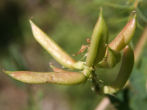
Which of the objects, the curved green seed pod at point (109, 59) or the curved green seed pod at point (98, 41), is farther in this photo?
the curved green seed pod at point (109, 59)

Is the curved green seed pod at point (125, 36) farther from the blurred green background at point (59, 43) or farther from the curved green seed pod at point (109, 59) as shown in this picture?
the blurred green background at point (59, 43)

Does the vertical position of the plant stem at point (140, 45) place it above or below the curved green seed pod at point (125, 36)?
below

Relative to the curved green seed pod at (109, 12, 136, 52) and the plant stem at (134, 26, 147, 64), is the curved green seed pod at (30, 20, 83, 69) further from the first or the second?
the plant stem at (134, 26, 147, 64)

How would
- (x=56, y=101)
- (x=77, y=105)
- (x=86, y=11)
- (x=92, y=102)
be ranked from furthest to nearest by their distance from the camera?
1. (x=56, y=101)
2. (x=77, y=105)
3. (x=92, y=102)
4. (x=86, y=11)

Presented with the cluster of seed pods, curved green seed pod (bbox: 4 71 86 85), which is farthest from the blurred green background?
curved green seed pod (bbox: 4 71 86 85)

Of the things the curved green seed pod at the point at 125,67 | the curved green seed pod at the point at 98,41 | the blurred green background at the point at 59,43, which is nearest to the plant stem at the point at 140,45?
the blurred green background at the point at 59,43

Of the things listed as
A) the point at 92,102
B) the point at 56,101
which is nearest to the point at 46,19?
the point at 56,101

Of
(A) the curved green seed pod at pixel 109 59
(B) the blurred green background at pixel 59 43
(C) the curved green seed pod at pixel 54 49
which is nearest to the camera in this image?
(A) the curved green seed pod at pixel 109 59

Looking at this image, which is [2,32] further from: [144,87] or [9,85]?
[144,87]
